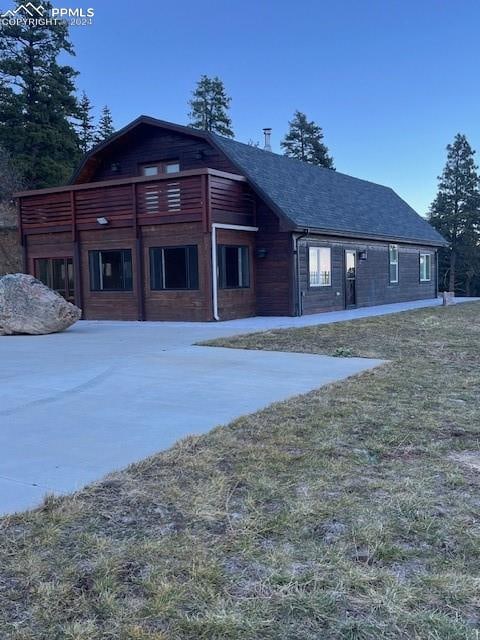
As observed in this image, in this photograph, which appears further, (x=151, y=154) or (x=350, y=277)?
(x=350, y=277)

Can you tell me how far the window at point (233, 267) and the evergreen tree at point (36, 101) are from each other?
51.2ft

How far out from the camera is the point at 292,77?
23094mm

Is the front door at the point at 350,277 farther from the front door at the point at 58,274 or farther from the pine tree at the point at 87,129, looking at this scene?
the pine tree at the point at 87,129

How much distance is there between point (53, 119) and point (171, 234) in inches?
710

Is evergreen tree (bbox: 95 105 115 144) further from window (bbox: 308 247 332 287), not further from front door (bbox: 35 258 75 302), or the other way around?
window (bbox: 308 247 332 287)

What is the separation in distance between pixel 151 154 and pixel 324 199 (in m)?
5.98

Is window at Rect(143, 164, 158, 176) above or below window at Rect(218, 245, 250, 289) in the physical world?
above

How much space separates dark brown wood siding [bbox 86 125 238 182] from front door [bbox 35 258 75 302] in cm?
324

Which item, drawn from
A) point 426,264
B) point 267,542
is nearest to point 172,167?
point 426,264

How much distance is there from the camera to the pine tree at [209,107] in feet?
138

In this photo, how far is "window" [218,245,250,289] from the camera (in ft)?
48.7

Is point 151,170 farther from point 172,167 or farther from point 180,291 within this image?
point 180,291

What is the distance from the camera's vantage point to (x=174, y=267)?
1499cm

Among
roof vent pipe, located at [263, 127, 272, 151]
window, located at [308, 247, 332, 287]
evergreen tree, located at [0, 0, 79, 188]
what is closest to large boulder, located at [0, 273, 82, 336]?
window, located at [308, 247, 332, 287]
